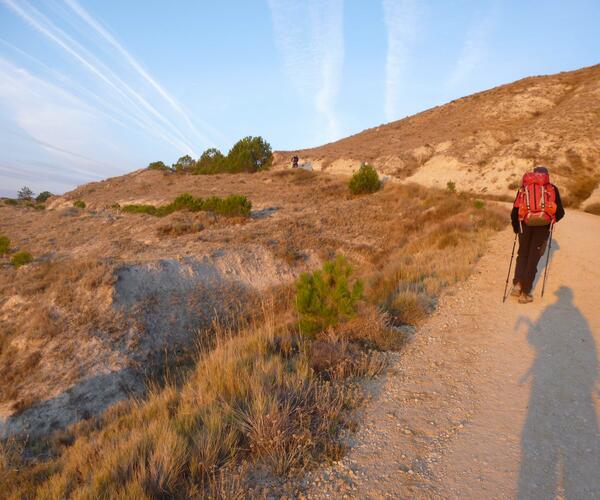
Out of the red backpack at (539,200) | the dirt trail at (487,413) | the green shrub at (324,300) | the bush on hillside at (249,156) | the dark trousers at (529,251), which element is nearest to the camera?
the dirt trail at (487,413)

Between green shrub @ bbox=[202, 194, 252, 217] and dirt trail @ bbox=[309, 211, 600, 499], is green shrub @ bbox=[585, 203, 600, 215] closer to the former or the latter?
dirt trail @ bbox=[309, 211, 600, 499]

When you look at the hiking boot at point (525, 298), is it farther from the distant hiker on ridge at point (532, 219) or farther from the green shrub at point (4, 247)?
the green shrub at point (4, 247)

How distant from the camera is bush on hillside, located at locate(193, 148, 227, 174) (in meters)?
42.8

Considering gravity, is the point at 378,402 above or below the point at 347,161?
below

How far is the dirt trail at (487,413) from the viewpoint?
9.11ft

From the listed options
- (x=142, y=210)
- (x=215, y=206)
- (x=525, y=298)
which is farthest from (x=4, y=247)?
(x=525, y=298)

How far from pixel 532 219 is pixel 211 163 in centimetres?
4340

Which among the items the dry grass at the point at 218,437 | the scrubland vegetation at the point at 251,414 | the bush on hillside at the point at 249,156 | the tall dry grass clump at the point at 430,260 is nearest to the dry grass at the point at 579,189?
the tall dry grass clump at the point at 430,260

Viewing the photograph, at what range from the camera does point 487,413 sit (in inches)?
145

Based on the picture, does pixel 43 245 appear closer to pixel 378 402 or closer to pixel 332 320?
pixel 332 320

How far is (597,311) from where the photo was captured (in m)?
6.20

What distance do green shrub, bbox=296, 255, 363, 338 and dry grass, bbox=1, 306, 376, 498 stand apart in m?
1.02

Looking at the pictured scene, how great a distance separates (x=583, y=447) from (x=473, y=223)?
1153 centimetres

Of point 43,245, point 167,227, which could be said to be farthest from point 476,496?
→ point 43,245
